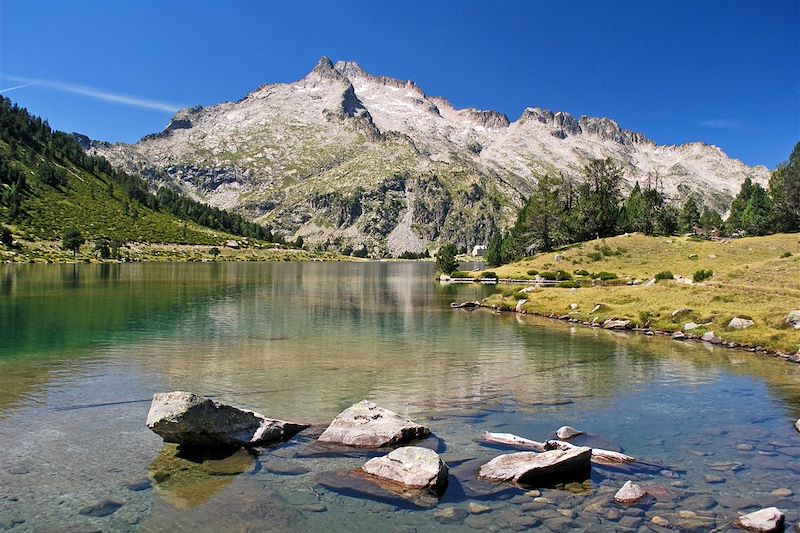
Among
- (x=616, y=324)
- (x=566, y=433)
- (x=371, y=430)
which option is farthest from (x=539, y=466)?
(x=616, y=324)

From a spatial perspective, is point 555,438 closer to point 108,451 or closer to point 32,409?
point 108,451

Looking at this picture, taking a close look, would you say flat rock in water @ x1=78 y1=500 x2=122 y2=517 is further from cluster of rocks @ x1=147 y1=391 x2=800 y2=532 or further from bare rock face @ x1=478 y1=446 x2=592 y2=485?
bare rock face @ x1=478 y1=446 x2=592 y2=485

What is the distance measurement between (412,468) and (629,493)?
6846 millimetres

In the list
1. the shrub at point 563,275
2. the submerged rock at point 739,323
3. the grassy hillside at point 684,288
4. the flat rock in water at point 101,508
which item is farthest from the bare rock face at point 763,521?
the shrub at point 563,275

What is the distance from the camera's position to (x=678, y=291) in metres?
67.0

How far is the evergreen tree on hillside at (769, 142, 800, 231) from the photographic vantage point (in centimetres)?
14712

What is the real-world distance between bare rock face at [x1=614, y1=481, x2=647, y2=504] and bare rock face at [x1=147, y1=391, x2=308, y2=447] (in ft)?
42.8

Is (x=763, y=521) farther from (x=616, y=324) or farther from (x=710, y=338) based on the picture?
(x=616, y=324)

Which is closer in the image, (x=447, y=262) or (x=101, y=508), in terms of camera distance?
(x=101, y=508)

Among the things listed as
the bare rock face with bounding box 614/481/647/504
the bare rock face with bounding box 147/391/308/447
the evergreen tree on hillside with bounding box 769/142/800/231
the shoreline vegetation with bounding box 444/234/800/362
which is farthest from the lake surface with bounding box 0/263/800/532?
the evergreen tree on hillside with bounding box 769/142/800/231

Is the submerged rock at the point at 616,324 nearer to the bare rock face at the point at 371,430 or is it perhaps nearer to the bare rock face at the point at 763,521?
the bare rock face at the point at 371,430

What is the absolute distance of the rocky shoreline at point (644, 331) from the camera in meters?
43.8

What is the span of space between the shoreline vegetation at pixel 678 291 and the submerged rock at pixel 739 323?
3.0 inches

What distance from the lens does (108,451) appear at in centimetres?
2127
